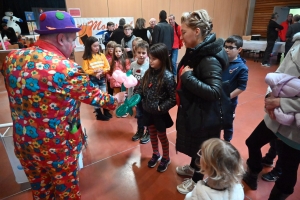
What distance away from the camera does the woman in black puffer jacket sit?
1311mm

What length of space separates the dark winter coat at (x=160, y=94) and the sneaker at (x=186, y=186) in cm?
70

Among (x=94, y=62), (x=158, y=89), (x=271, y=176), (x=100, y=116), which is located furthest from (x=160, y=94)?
(x=100, y=116)

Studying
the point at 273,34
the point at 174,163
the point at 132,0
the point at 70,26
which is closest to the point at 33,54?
the point at 70,26

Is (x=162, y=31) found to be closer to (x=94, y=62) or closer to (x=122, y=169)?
(x=94, y=62)

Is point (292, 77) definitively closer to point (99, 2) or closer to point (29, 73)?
point (29, 73)

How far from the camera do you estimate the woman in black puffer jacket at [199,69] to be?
1311mm

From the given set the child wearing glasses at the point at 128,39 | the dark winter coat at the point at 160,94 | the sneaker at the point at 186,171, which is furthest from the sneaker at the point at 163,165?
the child wearing glasses at the point at 128,39

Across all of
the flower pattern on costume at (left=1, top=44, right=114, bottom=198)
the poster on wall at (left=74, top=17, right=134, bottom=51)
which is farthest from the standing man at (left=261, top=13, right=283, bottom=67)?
the flower pattern on costume at (left=1, top=44, right=114, bottom=198)

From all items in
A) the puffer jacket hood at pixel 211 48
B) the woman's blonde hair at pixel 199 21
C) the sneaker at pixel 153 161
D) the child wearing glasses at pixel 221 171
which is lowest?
the sneaker at pixel 153 161

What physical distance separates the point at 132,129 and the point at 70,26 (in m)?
2.18

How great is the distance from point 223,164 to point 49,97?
3.19ft

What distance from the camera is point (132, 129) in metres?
3.11

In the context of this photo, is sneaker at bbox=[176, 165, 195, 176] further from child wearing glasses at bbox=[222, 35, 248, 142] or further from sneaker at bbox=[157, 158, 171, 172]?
child wearing glasses at bbox=[222, 35, 248, 142]

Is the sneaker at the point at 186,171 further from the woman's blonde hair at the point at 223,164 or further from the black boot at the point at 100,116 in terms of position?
the black boot at the point at 100,116
